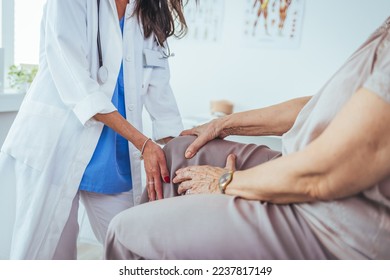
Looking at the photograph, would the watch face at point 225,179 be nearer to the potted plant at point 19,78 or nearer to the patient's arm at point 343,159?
the patient's arm at point 343,159

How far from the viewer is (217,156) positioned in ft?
3.48

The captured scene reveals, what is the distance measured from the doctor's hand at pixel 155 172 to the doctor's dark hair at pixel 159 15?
429mm

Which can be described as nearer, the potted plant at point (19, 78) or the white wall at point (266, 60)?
the potted plant at point (19, 78)

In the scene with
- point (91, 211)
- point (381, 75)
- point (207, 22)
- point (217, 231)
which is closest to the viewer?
point (381, 75)

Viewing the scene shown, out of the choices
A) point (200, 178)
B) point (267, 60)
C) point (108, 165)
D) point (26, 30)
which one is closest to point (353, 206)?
point (200, 178)

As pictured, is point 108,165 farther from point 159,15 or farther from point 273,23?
point 273,23

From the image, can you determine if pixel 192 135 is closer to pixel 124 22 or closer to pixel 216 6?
pixel 124 22

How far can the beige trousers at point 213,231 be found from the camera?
74cm

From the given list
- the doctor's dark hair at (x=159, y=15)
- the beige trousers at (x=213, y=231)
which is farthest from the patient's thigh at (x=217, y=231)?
the doctor's dark hair at (x=159, y=15)

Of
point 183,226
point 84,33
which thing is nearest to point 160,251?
point 183,226

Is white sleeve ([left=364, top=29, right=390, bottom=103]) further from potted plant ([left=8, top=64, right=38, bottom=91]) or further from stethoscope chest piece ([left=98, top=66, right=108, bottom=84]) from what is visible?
potted plant ([left=8, top=64, right=38, bottom=91])

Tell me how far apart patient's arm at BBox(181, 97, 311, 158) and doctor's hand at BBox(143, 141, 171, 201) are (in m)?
0.07

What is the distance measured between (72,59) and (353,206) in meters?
0.77

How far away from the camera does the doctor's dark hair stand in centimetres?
126
